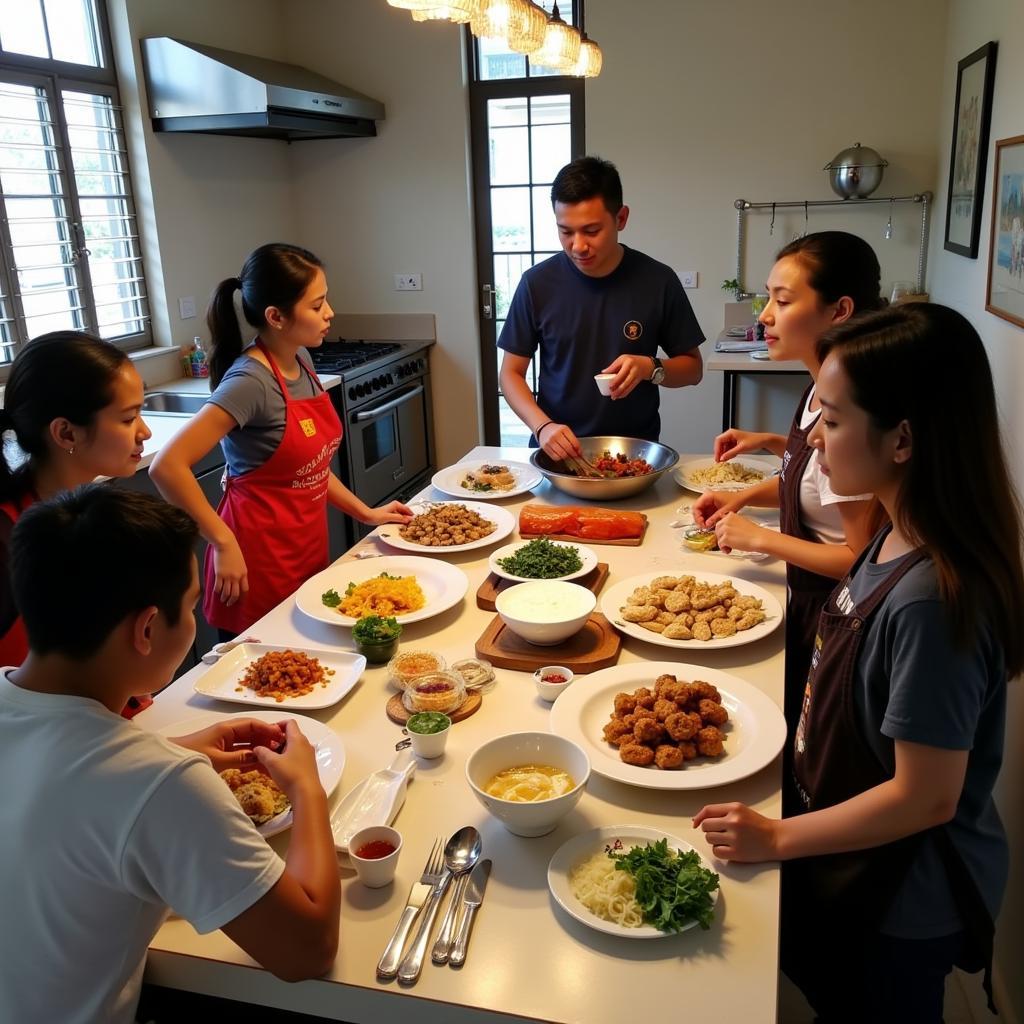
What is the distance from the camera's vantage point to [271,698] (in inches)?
60.4

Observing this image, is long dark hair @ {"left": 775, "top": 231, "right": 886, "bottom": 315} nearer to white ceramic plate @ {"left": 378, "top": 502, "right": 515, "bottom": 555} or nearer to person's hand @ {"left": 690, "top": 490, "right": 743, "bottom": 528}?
person's hand @ {"left": 690, "top": 490, "right": 743, "bottom": 528}

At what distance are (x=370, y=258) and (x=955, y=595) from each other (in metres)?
4.70

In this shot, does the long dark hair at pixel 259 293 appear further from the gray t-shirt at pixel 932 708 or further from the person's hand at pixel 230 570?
the gray t-shirt at pixel 932 708

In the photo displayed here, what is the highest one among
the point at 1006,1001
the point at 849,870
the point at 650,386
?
the point at 650,386

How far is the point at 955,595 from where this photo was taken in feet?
3.58

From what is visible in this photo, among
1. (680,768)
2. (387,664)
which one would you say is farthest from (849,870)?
(387,664)

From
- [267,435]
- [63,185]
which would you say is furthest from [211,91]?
[267,435]

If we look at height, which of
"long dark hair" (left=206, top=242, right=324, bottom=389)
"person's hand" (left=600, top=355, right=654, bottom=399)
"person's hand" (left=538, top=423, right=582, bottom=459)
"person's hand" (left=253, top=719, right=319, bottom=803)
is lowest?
"person's hand" (left=253, top=719, right=319, bottom=803)

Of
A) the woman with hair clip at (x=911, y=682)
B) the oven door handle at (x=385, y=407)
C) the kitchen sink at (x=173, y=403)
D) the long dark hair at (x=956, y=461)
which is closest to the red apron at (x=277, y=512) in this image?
the woman with hair clip at (x=911, y=682)

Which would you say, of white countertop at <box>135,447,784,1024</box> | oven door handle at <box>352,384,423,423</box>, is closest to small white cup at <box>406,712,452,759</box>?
white countertop at <box>135,447,784,1024</box>

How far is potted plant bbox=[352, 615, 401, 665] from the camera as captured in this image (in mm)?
1677

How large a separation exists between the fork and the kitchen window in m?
2.99

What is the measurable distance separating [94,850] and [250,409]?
1352 mm

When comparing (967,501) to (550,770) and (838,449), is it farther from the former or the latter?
(550,770)
